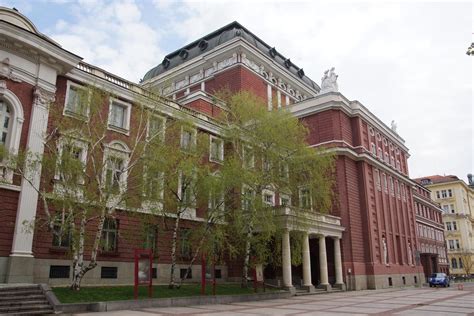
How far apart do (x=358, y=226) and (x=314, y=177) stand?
13610 mm

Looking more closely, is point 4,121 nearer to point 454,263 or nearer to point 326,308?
point 326,308

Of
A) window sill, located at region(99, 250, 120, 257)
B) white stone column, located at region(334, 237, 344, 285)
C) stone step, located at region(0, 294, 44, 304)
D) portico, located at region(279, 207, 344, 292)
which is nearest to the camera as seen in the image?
stone step, located at region(0, 294, 44, 304)

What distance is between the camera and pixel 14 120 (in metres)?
19.7

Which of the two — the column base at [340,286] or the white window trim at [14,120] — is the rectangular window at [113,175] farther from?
the column base at [340,286]

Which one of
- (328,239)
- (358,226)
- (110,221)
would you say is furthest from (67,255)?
(358,226)

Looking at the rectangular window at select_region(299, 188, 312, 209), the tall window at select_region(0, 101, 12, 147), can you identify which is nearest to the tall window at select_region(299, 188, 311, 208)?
the rectangular window at select_region(299, 188, 312, 209)

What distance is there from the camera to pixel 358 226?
3622cm

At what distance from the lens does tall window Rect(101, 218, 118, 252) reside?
890 inches

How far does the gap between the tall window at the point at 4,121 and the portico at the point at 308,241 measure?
1641cm

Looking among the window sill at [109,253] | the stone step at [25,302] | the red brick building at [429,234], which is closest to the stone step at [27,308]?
the stone step at [25,302]

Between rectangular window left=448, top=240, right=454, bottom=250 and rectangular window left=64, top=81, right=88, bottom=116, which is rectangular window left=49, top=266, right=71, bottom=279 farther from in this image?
rectangular window left=448, top=240, right=454, bottom=250

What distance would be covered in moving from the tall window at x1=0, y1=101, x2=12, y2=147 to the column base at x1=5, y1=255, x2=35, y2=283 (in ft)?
17.9

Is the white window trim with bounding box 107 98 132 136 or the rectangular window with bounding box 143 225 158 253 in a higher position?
the white window trim with bounding box 107 98 132 136

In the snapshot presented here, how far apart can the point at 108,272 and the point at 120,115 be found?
934cm
